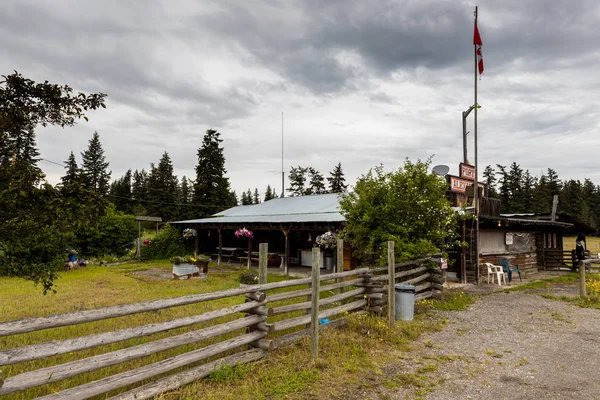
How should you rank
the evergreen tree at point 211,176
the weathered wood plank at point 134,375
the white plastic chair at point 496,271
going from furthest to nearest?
the evergreen tree at point 211,176, the white plastic chair at point 496,271, the weathered wood plank at point 134,375

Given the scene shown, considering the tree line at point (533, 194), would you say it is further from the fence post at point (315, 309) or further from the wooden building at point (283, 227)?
the fence post at point (315, 309)

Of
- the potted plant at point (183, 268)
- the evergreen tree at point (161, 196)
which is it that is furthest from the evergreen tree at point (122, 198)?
the potted plant at point (183, 268)

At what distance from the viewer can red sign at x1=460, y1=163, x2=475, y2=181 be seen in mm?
15312

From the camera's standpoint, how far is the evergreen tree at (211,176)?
142 ft

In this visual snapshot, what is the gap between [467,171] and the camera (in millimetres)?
15695

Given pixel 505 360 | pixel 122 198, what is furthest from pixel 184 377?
pixel 122 198

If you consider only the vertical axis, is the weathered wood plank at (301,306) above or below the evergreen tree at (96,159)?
below

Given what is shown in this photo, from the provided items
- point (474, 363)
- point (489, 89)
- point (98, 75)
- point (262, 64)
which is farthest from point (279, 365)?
point (489, 89)

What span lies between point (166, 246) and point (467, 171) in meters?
20.7

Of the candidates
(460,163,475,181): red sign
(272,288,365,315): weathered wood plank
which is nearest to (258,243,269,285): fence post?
(272,288,365,315): weathered wood plank

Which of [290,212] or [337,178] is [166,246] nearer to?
[290,212]

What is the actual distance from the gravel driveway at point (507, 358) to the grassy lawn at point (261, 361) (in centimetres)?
51

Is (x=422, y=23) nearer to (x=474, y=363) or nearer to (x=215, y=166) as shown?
(x=474, y=363)

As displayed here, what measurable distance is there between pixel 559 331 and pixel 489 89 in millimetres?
10793
